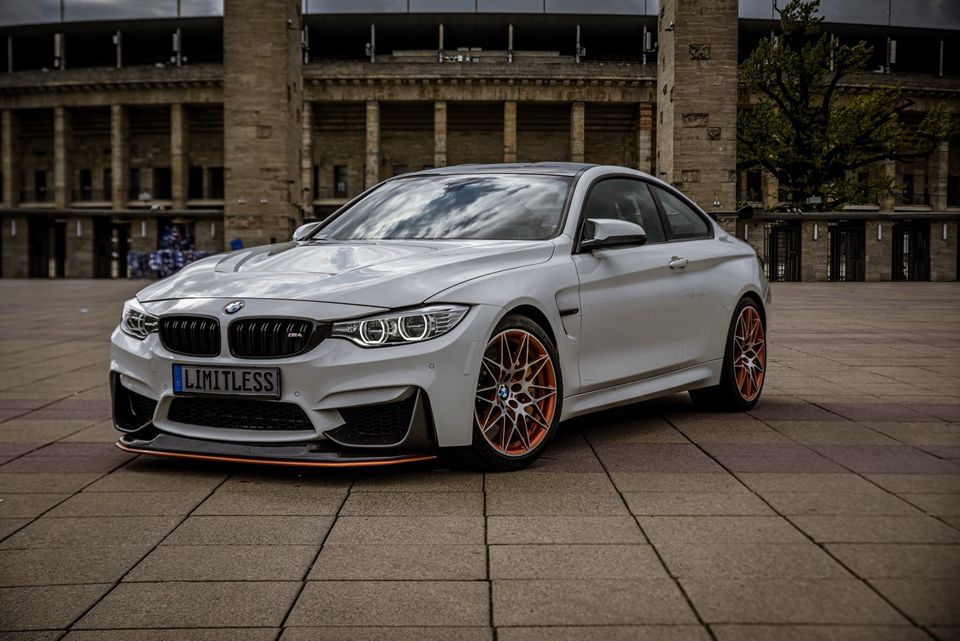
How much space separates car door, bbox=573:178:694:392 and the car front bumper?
869mm

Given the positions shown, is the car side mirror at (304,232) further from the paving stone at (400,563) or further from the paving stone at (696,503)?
the paving stone at (400,563)

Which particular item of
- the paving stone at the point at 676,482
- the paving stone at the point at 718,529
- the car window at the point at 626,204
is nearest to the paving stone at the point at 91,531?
the paving stone at the point at 718,529

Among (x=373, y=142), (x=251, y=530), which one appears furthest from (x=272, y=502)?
(x=373, y=142)

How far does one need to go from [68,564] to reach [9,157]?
69129 mm

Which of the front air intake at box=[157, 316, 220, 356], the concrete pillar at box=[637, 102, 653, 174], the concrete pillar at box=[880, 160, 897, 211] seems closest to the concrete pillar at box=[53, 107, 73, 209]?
the concrete pillar at box=[637, 102, 653, 174]

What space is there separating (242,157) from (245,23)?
12.1 ft

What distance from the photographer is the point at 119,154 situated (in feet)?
207

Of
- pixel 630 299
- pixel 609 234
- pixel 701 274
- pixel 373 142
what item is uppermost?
pixel 373 142

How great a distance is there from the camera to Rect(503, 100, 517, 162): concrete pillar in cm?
6025

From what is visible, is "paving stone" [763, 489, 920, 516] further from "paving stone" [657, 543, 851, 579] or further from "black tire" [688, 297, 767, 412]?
"black tire" [688, 297, 767, 412]

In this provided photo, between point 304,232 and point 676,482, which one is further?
point 304,232

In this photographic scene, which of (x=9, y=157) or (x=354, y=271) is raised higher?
(x=9, y=157)

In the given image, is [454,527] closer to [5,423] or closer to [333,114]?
[5,423]

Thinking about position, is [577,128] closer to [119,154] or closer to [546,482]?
[119,154]
